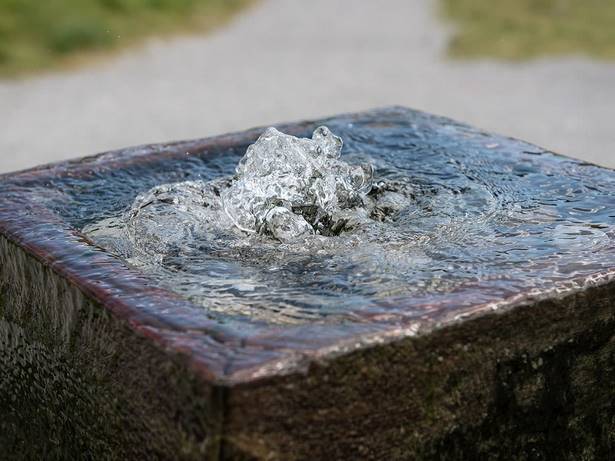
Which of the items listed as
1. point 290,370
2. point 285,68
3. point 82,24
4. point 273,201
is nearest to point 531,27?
point 285,68

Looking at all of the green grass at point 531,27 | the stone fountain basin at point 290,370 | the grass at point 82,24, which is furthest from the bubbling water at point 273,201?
the green grass at point 531,27

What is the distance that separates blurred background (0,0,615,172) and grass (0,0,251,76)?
15 mm

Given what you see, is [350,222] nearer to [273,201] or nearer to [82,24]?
[273,201]

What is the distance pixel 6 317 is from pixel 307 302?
2.62 feet

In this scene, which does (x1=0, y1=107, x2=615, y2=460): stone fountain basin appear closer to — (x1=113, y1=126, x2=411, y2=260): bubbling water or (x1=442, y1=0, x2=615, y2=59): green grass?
(x1=113, y1=126, x2=411, y2=260): bubbling water

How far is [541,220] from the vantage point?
2377 millimetres

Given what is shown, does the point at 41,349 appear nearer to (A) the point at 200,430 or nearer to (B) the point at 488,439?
(A) the point at 200,430

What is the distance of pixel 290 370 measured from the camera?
165 cm

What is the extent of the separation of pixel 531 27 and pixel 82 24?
3.55 m

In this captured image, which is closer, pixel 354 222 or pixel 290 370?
pixel 290 370

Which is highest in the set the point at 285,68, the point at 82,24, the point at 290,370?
the point at 82,24

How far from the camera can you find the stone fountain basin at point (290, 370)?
166 cm

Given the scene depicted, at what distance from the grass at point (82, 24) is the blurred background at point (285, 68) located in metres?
0.02

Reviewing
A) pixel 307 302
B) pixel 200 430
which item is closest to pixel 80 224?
pixel 307 302
